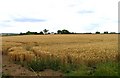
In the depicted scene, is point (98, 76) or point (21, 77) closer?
point (98, 76)

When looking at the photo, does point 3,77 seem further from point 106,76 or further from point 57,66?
point 106,76

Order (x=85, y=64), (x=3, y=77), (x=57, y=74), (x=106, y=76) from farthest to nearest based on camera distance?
1. (x=85, y=64)
2. (x=57, y=74)
3. (x=3, y=77)
4. (x=106, y=76)

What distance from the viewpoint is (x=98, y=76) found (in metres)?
11.8

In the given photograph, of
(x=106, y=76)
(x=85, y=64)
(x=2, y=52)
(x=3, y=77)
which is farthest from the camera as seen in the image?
(x=2, y=52)

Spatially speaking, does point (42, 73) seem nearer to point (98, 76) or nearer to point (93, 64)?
point (93, 64)

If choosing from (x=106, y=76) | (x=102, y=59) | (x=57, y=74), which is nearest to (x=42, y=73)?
(x=57, y=74)

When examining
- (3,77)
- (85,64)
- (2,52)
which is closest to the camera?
(3,77)

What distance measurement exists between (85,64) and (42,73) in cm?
213

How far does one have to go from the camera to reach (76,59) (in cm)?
1612

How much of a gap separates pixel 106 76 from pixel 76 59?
15.0 feet

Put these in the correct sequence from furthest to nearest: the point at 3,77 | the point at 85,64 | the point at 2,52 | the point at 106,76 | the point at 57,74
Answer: the point at 2,52 < the point at 85,64 < the point at 57,74 < the point at 3,77 < the point at 106,76

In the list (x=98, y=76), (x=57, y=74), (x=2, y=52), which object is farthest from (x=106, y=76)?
(x=2, y=52)

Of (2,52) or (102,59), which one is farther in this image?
(2,52)

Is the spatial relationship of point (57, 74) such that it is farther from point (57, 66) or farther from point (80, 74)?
point (80, 74)
